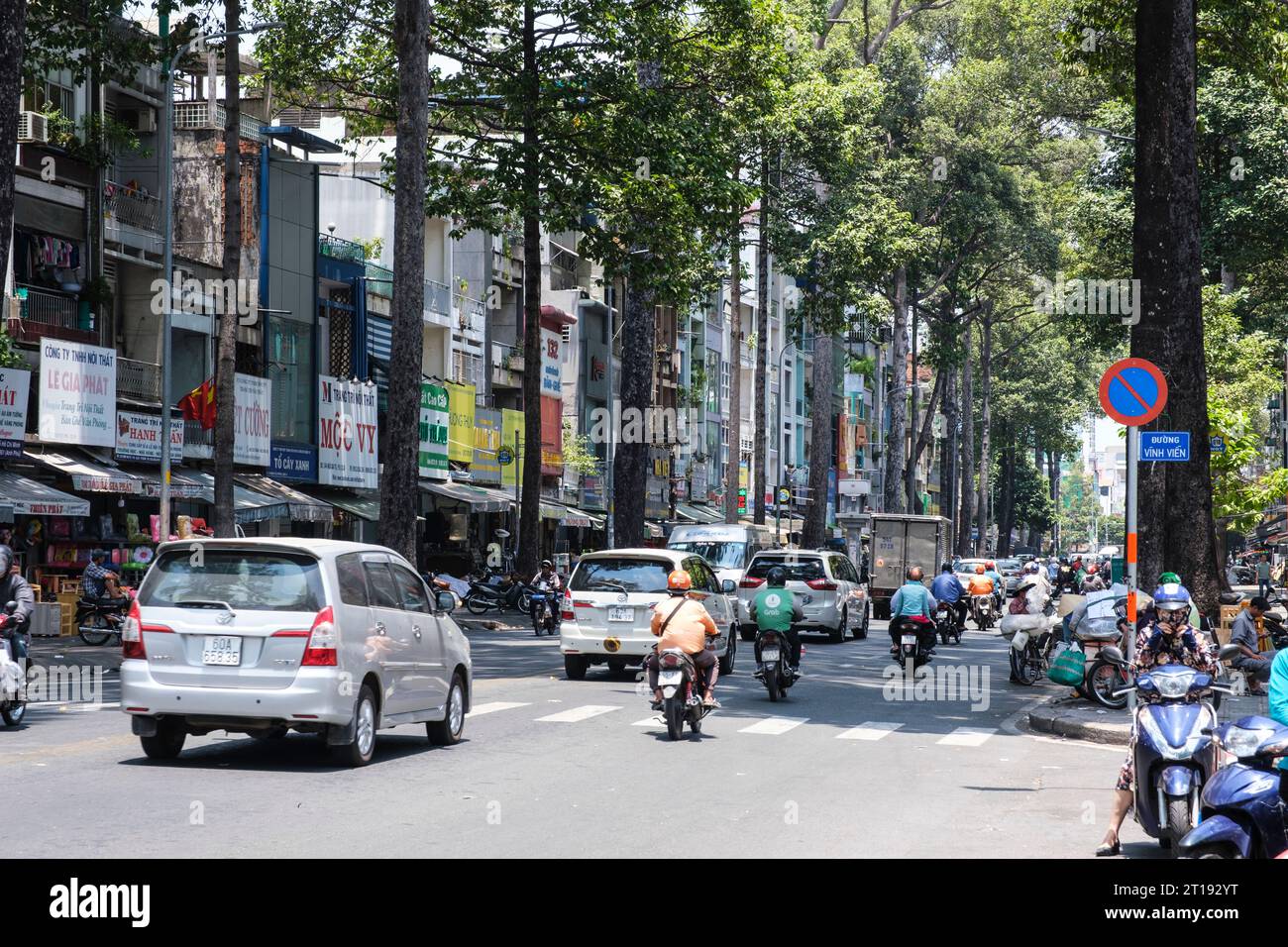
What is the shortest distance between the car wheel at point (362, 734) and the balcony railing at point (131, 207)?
2480 cm

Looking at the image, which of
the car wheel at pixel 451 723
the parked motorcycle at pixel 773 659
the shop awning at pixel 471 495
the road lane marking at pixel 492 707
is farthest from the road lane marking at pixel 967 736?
the shop awning at pixel 471 495

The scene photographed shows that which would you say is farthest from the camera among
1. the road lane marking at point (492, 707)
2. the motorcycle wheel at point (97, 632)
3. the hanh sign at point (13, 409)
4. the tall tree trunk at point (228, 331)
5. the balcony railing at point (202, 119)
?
the balcony railing at point (202, 119)

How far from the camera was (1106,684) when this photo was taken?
19141mm

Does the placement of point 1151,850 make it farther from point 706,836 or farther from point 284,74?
point 284,74

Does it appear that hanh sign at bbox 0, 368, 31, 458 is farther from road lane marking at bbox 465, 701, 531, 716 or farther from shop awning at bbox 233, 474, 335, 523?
road lane marking at bbox 465, 701, 531, 716

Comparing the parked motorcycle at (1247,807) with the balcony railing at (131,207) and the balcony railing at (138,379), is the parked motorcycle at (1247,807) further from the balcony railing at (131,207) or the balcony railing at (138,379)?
the balcony railing at (131,207)

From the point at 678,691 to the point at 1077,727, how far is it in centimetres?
430

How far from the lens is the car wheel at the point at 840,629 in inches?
1338

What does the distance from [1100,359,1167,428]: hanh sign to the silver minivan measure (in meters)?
7.43

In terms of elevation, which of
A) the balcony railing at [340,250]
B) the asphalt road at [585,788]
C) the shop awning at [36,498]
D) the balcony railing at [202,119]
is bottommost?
the asphalt road at [585,788]

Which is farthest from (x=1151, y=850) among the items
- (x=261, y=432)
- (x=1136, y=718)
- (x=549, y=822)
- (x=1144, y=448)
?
(x=261, y=432)

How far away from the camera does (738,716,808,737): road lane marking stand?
16753 millimetres

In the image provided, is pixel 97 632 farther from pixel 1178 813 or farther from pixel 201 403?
pixel 1178 813

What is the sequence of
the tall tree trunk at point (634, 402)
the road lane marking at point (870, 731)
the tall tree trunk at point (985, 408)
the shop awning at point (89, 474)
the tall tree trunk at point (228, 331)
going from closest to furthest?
the road lane marking at point (870, 731)
the tall tree trunk at point (228, 331)
the shop awning at point (89, 474)
the tall tree trunk at point (634, 402)
the tall tree trunk at point (985, 408)
